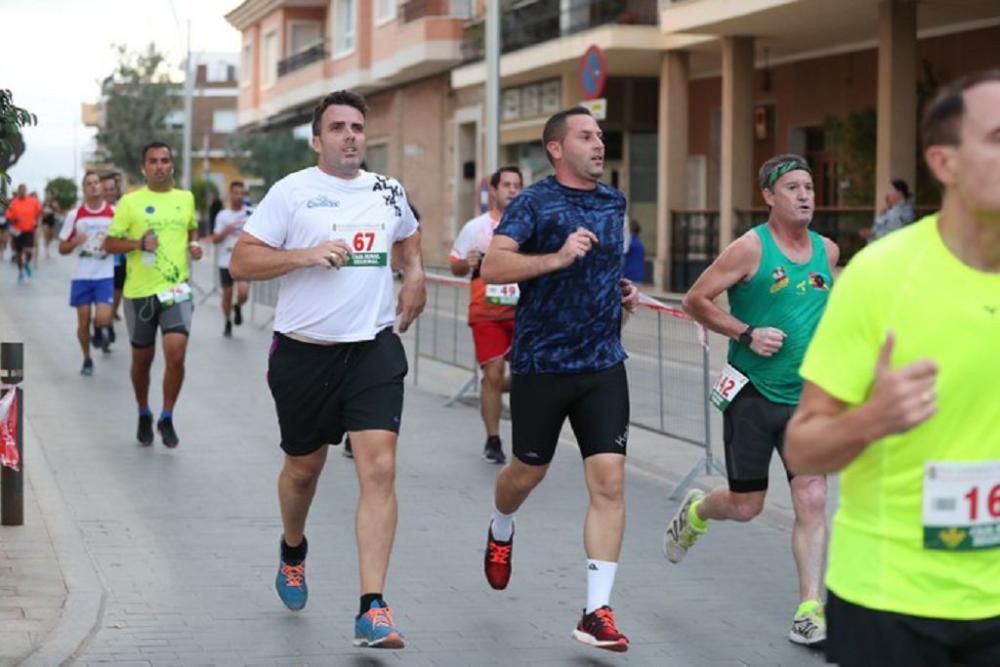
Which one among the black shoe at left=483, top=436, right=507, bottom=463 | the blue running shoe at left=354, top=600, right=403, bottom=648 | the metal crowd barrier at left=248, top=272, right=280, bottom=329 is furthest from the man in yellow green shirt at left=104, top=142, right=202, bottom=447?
the metal crowd barrier at left=248, top=272, right=280, bottom=329

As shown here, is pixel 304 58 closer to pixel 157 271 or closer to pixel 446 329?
pixel 446 329

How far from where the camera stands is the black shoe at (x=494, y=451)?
40.6ft

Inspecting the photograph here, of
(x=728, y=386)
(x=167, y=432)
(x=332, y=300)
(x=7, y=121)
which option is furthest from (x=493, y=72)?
(x=332, y=300)

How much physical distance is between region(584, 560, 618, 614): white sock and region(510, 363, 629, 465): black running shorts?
452 millimetres

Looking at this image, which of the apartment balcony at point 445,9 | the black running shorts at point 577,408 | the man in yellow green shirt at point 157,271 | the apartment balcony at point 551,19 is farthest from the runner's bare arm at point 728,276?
the apartment balcony at point 445,9

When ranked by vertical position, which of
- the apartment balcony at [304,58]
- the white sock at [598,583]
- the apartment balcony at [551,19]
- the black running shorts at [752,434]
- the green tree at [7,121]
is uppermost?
the apartment balcony at [304,58]

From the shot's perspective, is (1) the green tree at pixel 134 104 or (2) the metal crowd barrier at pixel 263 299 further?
(1) the green tree at pixel 134 104

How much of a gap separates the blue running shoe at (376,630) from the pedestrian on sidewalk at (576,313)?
0.86 meters

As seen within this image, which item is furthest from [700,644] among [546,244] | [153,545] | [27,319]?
[27,319]

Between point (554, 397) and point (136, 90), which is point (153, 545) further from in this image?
point (136, 90)

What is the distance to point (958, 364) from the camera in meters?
3.69

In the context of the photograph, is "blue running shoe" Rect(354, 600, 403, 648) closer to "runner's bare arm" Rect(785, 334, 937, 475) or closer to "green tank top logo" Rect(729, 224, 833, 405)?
"green tank top logo" Rect(729, 224, 833, 405)

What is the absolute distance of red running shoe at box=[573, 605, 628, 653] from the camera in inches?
271

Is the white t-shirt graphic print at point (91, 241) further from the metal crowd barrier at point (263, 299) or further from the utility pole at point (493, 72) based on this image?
the metal crowd barrier at point (263, 299)
